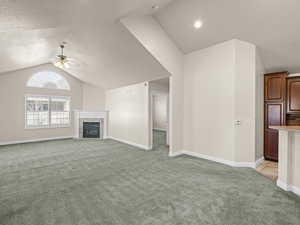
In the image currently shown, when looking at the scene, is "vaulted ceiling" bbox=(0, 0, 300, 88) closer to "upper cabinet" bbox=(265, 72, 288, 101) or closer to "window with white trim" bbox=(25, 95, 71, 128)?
"upper cabinet" bbox=(265, 72, 288, 101)

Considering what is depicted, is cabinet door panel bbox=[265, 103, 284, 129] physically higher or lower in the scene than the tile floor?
higher

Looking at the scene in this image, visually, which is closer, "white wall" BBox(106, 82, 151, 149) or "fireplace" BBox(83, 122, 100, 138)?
"white wall" BBox(106, 82, 151, 149)

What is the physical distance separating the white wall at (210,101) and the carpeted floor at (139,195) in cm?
62

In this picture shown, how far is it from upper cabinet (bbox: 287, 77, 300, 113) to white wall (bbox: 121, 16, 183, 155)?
8.85ft

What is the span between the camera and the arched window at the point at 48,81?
625 centimetres

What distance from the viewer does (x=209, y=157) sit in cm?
398

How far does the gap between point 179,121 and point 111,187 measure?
2.75 metres

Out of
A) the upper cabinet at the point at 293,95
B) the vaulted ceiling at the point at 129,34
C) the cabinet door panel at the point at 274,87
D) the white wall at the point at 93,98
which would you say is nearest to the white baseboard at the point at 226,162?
the upper cabinet at the point at 293,95

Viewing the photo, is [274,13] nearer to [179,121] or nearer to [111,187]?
[179,121]

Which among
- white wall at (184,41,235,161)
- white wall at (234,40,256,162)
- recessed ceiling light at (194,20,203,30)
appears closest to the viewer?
recessed ceiling light at (194,20,203,30)

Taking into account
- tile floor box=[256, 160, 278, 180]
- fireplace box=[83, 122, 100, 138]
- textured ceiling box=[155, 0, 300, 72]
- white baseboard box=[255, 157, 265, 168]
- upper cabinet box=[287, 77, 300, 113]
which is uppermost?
textured ceiling box=[155, 0, 300, 72]

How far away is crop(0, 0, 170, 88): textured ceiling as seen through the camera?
203 centimetres

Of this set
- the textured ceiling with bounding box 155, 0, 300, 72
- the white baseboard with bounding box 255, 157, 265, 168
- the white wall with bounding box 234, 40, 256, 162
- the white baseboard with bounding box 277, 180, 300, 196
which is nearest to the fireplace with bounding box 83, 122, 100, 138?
the textured ceiling with bounding box 155, 0, 300, 72

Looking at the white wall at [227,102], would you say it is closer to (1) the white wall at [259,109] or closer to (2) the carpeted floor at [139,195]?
(1) the white wall at [259,109]
